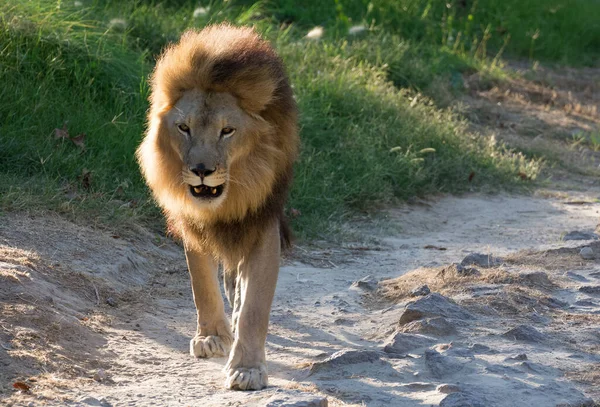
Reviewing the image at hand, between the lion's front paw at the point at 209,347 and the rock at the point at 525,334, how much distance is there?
3.66ft

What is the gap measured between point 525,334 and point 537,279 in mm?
953

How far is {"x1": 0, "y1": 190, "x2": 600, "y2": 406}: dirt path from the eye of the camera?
3359 millimetres

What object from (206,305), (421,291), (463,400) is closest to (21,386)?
(206,305)

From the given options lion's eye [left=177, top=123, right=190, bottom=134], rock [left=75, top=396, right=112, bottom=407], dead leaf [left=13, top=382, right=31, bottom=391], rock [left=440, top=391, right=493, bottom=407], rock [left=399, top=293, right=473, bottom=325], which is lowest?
dead leaf [left=13, top=382, right=31, bottom=391]

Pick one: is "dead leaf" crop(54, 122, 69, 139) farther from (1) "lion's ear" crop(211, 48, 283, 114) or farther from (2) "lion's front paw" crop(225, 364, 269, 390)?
(2) "lion's front paw" crop(225, 364, 269, 390)

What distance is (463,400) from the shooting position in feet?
10.3

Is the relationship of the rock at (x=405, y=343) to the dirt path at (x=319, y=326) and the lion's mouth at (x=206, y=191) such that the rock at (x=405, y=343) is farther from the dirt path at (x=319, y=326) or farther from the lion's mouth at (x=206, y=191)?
the lion's mouth at (x=206, y=191)

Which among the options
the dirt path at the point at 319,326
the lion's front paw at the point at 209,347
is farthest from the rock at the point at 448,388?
the lion's front paw at the point at 209,347

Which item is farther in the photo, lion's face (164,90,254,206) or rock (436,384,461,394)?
lion's face (164,90,254,206)

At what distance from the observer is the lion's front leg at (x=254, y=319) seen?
136 inches

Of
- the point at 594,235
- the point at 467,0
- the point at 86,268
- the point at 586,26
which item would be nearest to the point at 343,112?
the point at 594,235

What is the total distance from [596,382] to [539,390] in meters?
0.26

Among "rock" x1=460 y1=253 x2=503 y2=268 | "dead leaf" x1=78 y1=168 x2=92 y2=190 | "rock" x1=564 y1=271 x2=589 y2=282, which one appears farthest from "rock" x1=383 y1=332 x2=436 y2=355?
"dead leaf" x1=78 y1=168 x2=92 y2=190

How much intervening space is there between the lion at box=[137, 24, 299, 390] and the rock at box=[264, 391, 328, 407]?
12.8 inches
